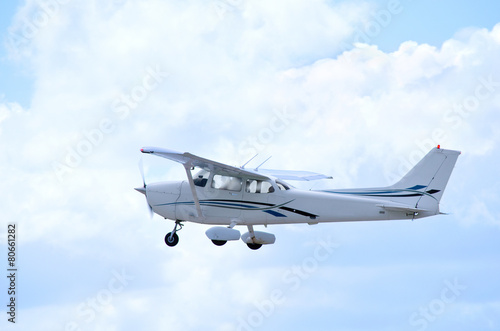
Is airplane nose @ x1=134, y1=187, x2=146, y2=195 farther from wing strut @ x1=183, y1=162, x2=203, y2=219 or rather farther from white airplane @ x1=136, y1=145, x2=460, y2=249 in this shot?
wing strut @ x1=183, y1=162, x2=203, y2=219

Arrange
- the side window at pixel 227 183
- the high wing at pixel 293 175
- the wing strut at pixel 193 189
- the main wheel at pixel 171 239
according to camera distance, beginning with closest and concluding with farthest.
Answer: the wing strut at pixel 193 189 → the side window at pixel 227 183 → the main wheel at pixel 171 239 → the high wing at pixel 293 175

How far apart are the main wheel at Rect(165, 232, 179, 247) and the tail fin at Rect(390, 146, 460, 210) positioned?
5831 millimetres

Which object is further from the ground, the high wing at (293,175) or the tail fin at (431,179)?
the high wing at (293,175)

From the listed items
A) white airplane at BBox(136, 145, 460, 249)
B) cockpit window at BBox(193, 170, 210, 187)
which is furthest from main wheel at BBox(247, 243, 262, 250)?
cockpit window at BBox(193, 170, 210, 187)

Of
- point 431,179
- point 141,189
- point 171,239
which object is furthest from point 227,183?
point 431,179

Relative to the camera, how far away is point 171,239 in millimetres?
31078

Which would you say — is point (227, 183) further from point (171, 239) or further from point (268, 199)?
point (171, 239)

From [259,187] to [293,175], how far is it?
298cm

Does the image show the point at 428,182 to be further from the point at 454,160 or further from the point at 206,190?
the point at 206,190

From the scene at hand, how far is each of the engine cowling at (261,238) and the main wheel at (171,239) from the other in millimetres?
1735

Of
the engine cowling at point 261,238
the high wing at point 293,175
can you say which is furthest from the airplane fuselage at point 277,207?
the high wing at point 293,175

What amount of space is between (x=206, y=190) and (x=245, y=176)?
1065 millimetres

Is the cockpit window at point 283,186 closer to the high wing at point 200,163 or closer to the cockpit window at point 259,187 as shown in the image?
the cockpit window at point 259,187

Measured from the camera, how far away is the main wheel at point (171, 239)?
31078 millimetres
